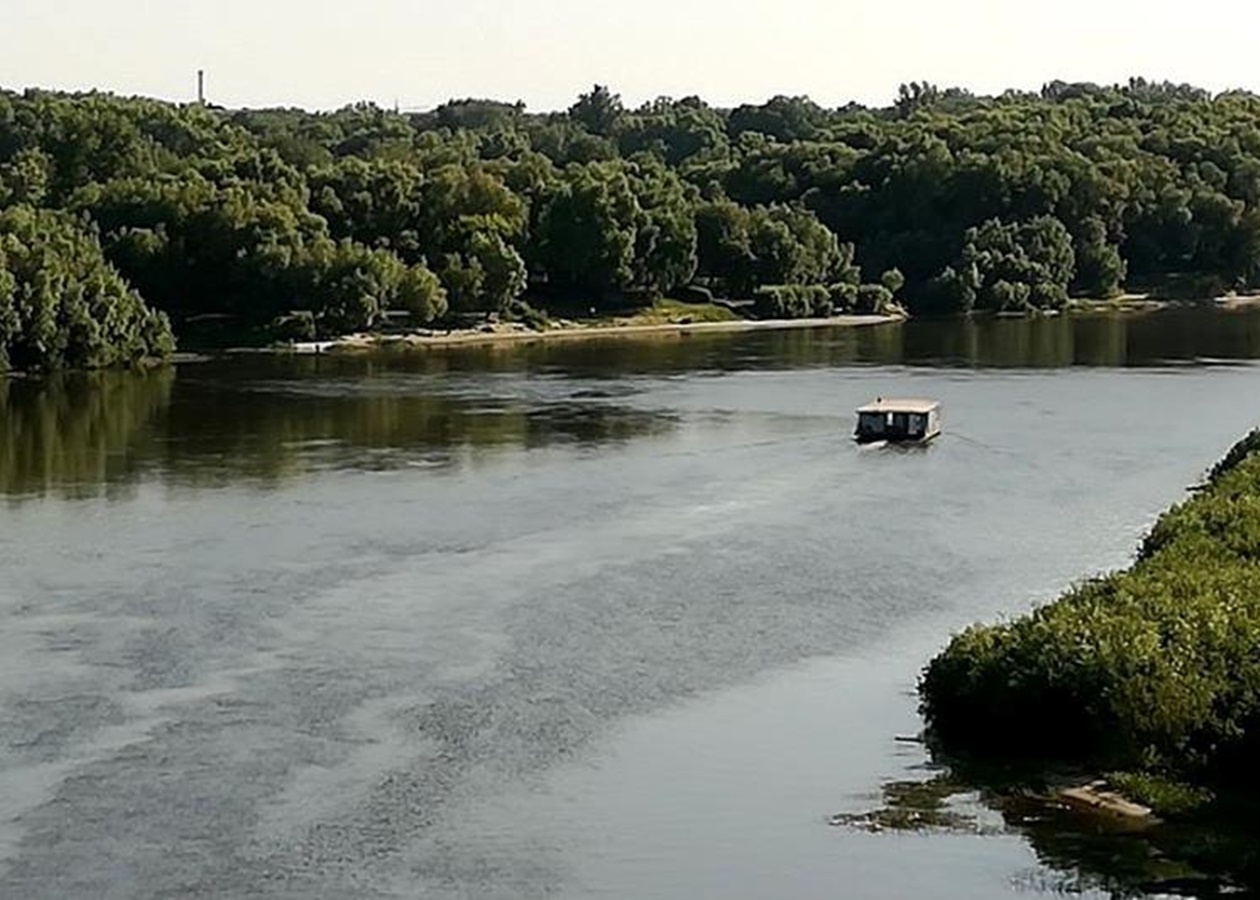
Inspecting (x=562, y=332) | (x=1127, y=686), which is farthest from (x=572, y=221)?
(x=1127, y=686)

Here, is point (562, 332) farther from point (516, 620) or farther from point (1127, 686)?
point (1127, 686)

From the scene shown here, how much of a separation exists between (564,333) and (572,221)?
4.66 meters

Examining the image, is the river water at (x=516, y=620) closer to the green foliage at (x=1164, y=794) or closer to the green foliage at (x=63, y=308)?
the green foliage at (x=1164, y=794)

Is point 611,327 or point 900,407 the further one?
point 611,327

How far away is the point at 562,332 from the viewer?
2712 inches

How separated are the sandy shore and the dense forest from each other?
0.72 metres

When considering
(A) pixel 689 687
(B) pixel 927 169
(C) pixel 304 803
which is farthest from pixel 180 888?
(B) pixel 927 169

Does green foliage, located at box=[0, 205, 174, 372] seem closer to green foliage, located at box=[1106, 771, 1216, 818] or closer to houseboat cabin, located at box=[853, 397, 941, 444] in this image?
houseboat cabin, located at box=[853, 397, 941, 444]

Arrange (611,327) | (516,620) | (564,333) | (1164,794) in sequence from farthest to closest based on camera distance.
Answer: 1. (611,327)
2. (564,333)
3. (516,620)
4. (1164,794)

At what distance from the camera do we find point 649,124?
11831 centimetres

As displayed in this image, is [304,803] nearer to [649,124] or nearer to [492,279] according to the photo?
[492,279]

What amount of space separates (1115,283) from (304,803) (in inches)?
2589

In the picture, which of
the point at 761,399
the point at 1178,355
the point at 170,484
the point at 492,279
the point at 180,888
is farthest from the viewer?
the point at 492,279

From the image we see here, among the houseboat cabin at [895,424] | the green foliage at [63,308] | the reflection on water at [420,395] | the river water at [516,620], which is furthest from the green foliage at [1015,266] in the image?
the houseboat cabin at [895,424]
